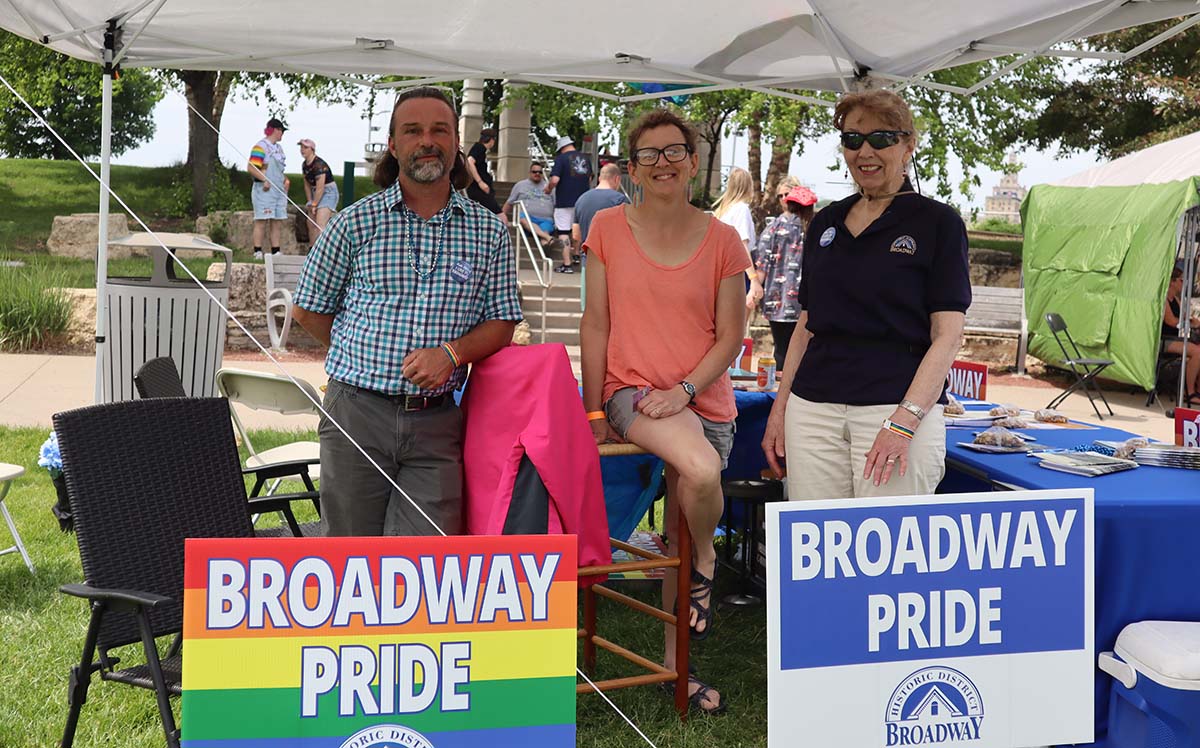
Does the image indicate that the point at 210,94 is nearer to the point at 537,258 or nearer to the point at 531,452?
the point at 537,258

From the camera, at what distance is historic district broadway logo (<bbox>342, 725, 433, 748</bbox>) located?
234 centimetres

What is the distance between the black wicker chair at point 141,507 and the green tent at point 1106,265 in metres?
10.6

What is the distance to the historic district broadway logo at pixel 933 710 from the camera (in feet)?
8.54

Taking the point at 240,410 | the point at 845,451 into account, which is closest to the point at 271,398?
the point at 845,451

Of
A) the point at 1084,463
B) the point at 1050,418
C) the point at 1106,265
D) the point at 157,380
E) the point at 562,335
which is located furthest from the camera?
the point at 562,335

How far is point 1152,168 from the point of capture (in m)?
13.3

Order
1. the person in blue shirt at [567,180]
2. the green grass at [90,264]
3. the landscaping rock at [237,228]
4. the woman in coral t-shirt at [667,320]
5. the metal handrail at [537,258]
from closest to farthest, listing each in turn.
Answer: the woman in coral t-shirt at [667,320] < the metal handrail at [537,258] < the person in blue shirt at [567,180] < the green grass at [90,264] < the landscaping rock at [237,228]

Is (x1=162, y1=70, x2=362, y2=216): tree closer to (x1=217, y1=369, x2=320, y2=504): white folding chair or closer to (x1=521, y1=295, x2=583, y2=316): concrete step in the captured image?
(x1=521, y1=295, x2=583, y2=316): concrete step

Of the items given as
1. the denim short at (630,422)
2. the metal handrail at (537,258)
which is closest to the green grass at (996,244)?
the metal handrail at (537,258)

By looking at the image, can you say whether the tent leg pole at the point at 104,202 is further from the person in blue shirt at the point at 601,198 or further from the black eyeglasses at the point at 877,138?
the person in blue shirt at the point at 601,198

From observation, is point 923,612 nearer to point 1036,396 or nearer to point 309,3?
point 309,3

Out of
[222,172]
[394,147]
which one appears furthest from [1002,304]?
[222,172]

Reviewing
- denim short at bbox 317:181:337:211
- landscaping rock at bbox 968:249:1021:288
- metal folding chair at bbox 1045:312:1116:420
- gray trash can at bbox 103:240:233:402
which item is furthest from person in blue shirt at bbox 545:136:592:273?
gray trash can at bbox 103:240:233:402

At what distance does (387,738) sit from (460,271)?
141 centimetres
